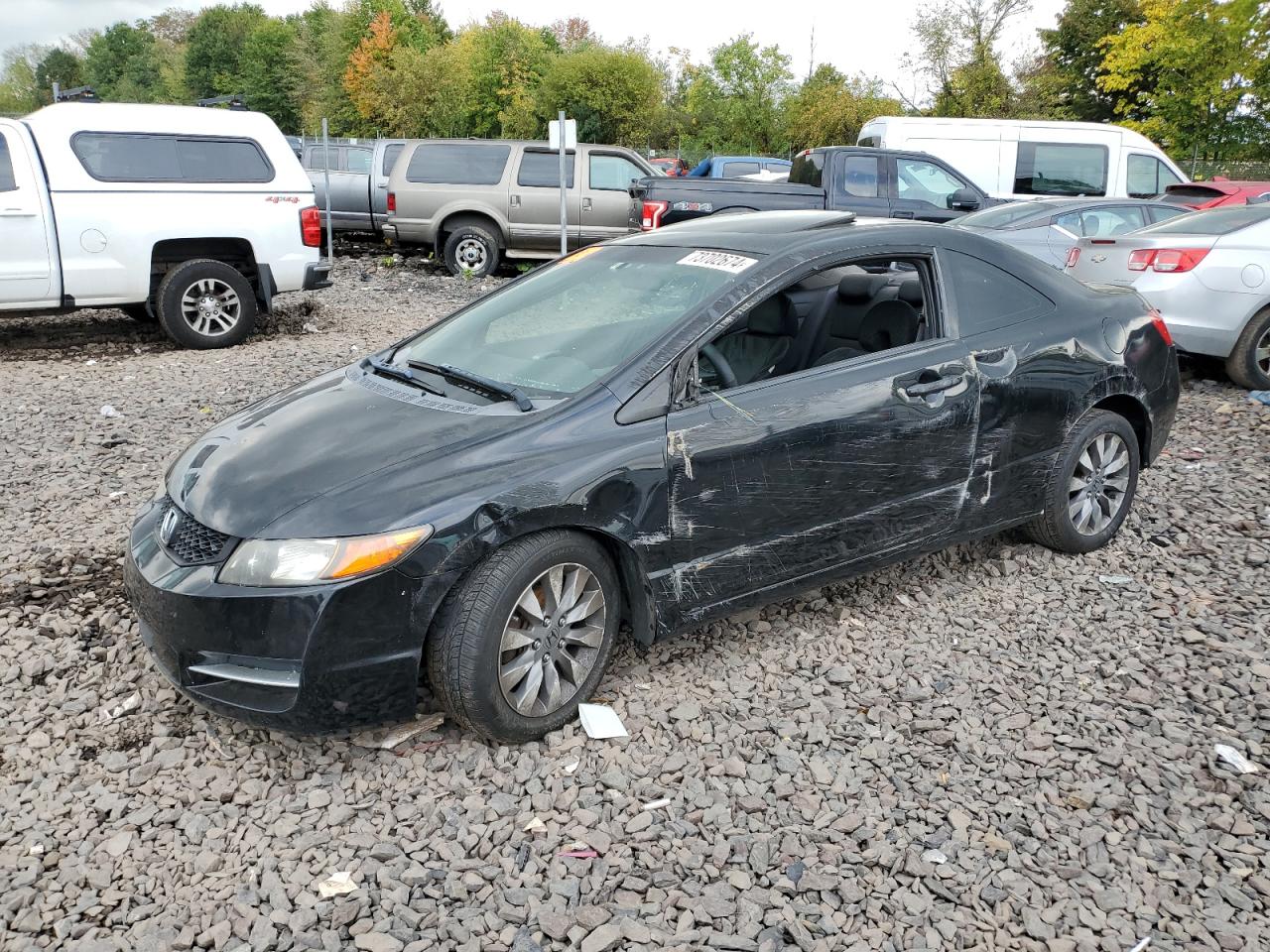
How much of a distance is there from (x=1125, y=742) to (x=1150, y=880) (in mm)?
678

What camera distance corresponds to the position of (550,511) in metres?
3.05

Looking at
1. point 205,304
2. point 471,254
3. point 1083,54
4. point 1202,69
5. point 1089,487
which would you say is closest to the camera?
point 1089,487

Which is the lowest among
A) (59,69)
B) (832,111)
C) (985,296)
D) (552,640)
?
(552,640)

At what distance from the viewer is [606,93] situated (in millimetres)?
37688

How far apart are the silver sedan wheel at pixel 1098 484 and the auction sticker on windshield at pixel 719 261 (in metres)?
1.87

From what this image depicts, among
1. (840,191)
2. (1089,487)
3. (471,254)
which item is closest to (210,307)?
Answer: (471,254)

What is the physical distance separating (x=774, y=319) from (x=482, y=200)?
35.6ft

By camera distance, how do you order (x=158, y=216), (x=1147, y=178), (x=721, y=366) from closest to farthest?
(x=721, y=366), (x=158, y=216), (x=1147, y=178)

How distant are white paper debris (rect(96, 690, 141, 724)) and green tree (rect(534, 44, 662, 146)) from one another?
3650 centimetres

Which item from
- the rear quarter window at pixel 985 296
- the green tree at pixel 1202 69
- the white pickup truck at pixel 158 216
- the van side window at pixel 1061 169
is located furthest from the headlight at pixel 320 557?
the green tree at pixel 1202 69

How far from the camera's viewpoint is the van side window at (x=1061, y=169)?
45.9 ft

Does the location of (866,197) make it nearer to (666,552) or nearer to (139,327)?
(139,327)

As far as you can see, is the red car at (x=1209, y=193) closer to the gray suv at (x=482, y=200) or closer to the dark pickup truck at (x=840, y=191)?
the dark pickup truck at (x=840, y=191)

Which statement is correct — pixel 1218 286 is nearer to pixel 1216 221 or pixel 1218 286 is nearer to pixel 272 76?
pixel 1216 221
